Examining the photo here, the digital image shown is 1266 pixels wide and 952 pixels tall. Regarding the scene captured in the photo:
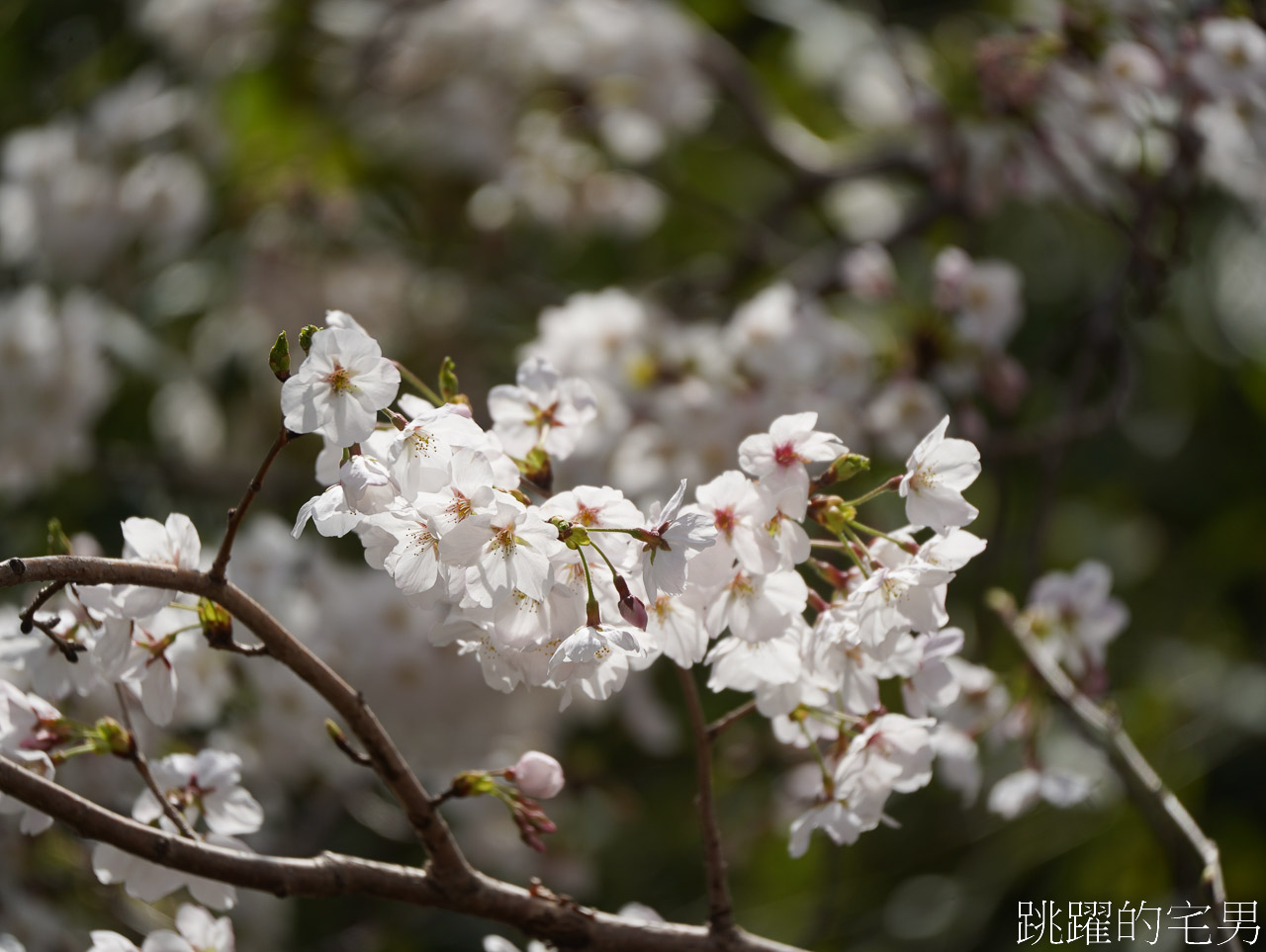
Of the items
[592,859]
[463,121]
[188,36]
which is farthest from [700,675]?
[188,36]

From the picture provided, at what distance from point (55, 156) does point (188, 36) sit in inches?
14.2

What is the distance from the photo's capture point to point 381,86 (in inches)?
93.6

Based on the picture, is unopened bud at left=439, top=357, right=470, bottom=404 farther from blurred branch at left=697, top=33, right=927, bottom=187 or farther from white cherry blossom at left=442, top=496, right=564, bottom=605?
blurred branch at left=697, top=33, right=927, bottom=187

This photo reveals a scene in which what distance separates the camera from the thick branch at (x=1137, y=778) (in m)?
0.71

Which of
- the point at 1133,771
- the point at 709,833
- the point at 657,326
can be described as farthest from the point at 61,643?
the point at 657,326

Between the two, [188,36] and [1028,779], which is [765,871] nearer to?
[1028,779]

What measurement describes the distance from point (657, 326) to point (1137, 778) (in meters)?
0.97

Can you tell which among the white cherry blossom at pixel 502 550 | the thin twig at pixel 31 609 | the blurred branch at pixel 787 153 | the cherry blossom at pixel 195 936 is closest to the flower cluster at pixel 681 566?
the white cherry blossom at pixel 502 550

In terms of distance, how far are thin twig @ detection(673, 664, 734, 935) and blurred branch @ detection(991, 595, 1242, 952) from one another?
280 mm

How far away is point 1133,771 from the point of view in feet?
2.65

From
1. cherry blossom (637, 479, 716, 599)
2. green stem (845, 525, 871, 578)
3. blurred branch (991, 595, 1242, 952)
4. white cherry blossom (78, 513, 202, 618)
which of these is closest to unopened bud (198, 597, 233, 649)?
white cherry blossom (78, 513, 202, 618)

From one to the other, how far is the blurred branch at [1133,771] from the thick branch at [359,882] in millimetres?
264

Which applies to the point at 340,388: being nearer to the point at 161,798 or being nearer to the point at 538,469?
the point at 538,469

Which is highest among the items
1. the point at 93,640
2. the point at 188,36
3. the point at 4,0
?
the point at 4,0
